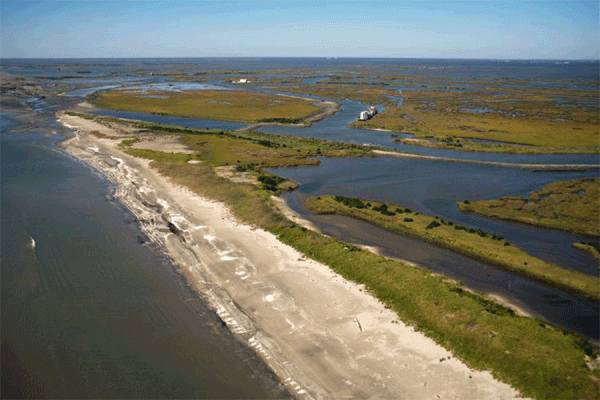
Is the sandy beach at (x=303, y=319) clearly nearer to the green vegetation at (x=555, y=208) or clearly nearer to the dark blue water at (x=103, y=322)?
the dark blue water at (x=103, y=322)

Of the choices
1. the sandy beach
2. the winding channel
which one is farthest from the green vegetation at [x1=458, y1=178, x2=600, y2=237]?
the sandy beach

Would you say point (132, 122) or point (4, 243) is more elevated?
point (132, 122)

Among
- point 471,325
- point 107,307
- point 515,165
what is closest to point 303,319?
point 471,325

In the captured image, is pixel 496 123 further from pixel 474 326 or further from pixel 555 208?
pixel 474 326

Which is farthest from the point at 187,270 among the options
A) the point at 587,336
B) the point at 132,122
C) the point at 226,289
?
the point at 132,122

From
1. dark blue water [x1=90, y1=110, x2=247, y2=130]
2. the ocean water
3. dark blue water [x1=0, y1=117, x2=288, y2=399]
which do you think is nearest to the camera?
dark blue water [x1=0, y1=117, x2=288, y2=399]

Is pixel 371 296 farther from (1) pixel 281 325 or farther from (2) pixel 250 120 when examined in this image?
(2) pixel 250 120

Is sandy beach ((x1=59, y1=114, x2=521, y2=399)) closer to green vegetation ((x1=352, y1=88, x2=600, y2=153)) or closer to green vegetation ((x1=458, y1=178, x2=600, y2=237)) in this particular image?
green vegetation ((x1=458, y1=178, x2=600, y2=237))
